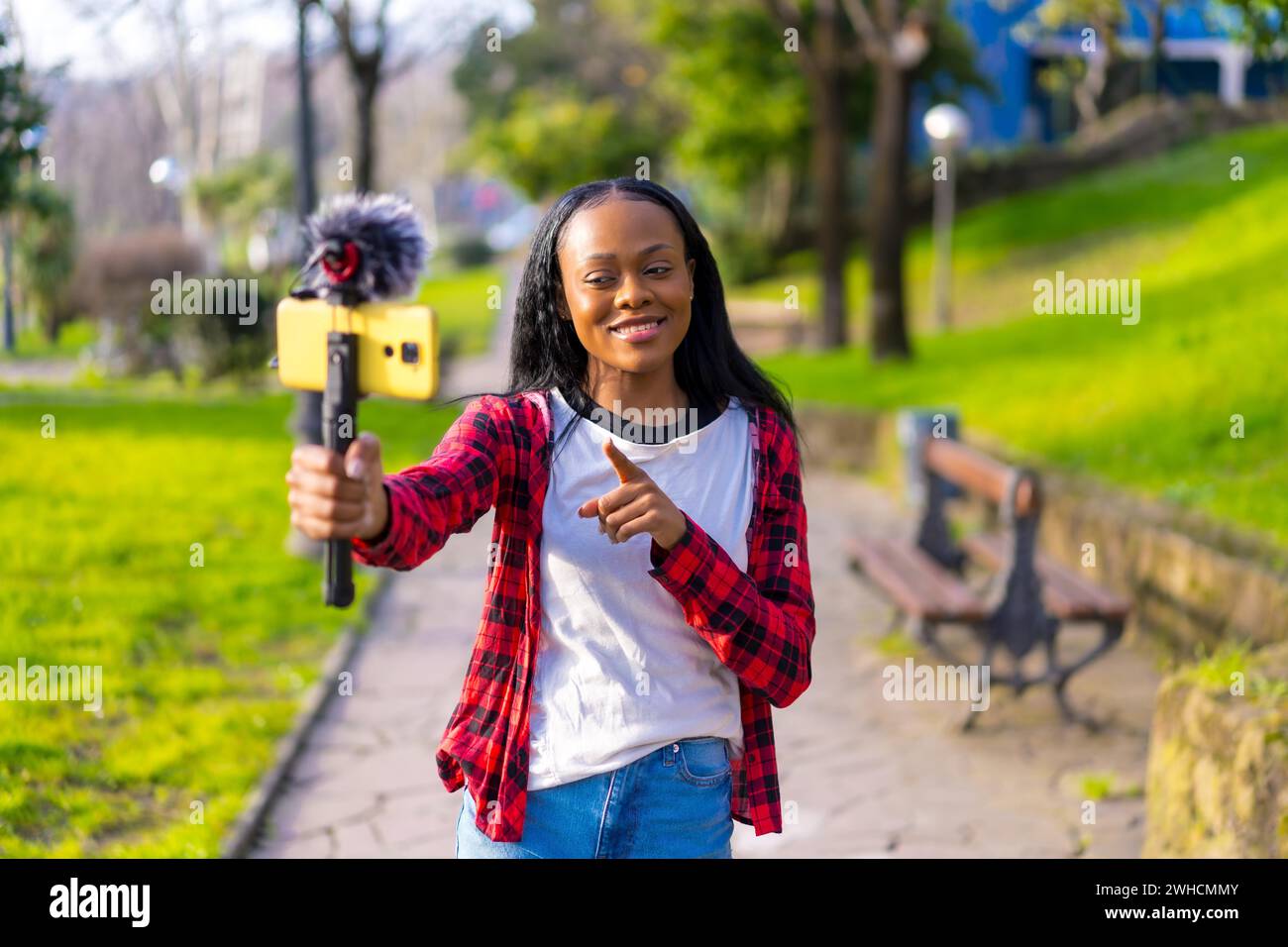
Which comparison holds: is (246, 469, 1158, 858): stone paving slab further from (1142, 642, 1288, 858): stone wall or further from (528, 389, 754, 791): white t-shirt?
(528, 389, 754, 791): white t-shirt

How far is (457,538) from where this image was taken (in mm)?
11273

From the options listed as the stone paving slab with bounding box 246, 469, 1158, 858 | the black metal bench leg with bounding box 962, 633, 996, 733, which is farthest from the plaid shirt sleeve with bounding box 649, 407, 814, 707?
the black metal bench leg with bounding box 962, 633, 996, 733

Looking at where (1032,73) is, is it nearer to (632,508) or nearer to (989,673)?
(989,673)

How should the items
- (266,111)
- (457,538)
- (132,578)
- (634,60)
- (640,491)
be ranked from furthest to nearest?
(266,111), (634,60), (457,538), (132,578), (640,491)

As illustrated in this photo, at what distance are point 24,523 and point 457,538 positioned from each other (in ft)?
11.0

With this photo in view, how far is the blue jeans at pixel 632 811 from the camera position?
7.74ft

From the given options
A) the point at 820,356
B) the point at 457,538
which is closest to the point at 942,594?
the point at 457,538

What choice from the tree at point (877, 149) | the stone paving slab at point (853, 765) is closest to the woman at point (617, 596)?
the stone paving slab at point (853, 765)

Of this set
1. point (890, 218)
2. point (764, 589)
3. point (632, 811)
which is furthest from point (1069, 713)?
point (890, 218)

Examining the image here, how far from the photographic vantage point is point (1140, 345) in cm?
1187

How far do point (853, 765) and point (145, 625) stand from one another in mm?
3343

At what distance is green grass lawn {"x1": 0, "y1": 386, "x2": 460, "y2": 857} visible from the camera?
17.3 ft

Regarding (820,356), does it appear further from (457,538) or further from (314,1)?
(314,1)

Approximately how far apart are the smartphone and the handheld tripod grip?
16 mm
